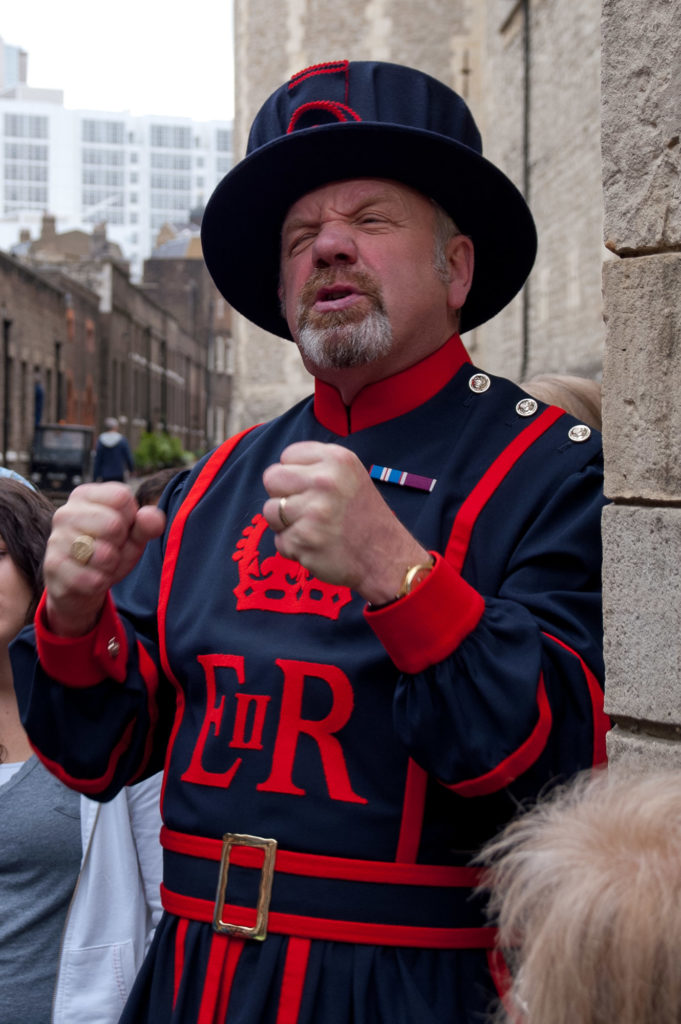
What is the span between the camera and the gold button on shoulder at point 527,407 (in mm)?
1967

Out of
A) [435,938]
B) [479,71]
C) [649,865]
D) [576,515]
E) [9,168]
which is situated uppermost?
[9,168]

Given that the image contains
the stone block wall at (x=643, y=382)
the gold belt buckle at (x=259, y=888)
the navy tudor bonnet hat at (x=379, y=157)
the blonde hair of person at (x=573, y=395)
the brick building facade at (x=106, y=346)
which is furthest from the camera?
the brick building facade at (x=106, y=346)

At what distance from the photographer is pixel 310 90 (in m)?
2.11

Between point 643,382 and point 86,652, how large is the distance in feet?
2.84

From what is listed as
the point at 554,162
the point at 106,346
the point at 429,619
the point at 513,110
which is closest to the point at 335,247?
the point at 429,619

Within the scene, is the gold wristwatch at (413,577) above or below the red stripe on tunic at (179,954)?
above

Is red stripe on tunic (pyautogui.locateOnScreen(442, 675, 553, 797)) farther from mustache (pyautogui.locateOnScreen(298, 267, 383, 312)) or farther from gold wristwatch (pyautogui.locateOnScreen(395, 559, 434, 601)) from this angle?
mustache (pyautogui.locateOnScreen(298, 267, 383, 312))

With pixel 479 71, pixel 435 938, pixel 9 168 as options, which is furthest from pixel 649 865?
pixel 9 168

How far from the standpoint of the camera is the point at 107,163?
137500 millimetres

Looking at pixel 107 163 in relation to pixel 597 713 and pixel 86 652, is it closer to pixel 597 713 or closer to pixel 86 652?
pixel 86 652

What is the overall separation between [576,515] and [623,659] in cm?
23

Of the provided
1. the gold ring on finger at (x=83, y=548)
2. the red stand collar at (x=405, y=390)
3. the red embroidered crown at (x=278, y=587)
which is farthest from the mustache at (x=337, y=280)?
the gold ring on finger at (x=83, y=548)

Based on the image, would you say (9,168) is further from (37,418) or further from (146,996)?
(146,996)

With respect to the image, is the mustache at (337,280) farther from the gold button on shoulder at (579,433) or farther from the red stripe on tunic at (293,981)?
the red stripe on tunic at (293,981)
